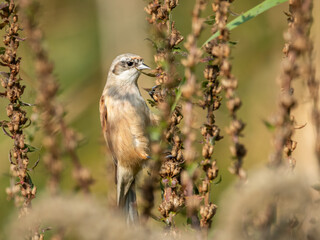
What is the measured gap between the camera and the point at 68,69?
16.2ft

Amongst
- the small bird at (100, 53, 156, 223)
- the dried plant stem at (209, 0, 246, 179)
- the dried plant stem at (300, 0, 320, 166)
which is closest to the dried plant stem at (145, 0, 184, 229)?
the dried plant stem at (209, 0, 246, 179)

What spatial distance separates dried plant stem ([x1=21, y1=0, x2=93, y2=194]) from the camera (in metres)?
0.94

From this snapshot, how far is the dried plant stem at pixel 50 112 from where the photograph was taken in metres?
0.94

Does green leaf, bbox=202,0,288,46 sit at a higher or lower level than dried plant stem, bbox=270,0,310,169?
higher

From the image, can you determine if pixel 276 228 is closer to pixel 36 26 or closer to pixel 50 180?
pixel 50 180

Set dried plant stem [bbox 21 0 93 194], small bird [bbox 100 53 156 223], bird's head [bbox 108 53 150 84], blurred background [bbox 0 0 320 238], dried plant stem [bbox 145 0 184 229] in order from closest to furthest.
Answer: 1. dried plant stem [bbox 21 0 93 194]
2. dried plant stem [bbox 145 0 184 229]
3. small bird [bbox 100 53 156 223]
4. bird's head [bbox 108 53 150 84]
5. blurred background [bbox 0 0 320 238]

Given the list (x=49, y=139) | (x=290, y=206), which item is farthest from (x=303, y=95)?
(x=49, y=139)

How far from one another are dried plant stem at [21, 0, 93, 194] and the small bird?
2.47 metres

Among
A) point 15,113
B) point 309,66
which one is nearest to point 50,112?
point 309,66

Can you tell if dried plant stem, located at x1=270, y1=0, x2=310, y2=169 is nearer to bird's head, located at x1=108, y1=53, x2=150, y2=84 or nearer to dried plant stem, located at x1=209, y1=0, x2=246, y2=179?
dried plant stem, located at x1=209, y1=0, x2=246, y2=179

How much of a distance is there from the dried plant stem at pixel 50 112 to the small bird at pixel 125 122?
8.09 feet

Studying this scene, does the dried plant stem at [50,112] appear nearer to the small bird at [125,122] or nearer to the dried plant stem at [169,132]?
the dried plant stem at [169,132]

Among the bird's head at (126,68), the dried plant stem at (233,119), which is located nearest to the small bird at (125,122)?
the bird's head at (126,68)

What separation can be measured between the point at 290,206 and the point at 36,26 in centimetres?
52
